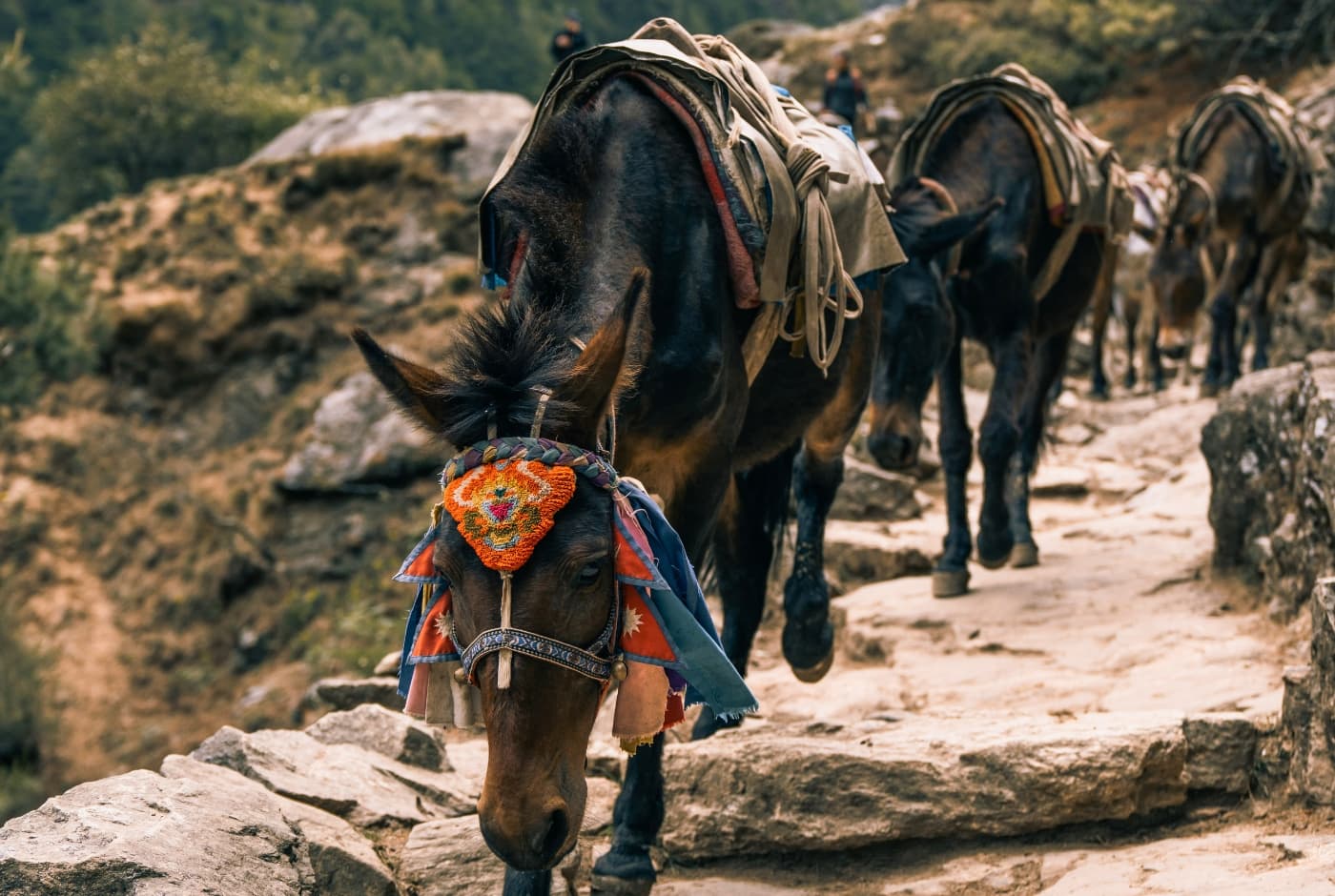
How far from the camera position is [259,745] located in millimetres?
4020

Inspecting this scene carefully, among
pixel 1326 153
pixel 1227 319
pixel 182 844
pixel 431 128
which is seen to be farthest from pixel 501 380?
pixel 431 128

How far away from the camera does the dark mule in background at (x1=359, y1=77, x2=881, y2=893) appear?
2600 mm

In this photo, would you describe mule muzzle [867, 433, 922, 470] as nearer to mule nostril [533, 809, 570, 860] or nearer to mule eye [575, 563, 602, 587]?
mule eye [575, 563, 602, 587]

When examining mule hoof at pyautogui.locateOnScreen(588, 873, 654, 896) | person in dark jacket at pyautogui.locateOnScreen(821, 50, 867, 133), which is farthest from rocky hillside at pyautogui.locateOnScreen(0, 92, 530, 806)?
mule hoof at pyautogui.locateOnScreen(588, 873, 654, 896)

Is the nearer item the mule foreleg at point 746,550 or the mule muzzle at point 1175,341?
the mule foreleg at point 746,550

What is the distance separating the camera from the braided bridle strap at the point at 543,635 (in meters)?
2.55

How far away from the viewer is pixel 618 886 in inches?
139

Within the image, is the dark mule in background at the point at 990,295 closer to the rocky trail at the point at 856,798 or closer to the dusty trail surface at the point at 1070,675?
the dusty trail surface at the point at 1070,675

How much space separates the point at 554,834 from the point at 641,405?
3.57 feet

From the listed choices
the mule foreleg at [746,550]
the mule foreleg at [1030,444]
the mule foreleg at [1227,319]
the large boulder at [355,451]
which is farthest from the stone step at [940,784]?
the large boulder at [355,451]

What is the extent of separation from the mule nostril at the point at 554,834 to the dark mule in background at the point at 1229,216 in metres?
10.9

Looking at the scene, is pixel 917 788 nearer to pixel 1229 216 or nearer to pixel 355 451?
pixel 1229 216

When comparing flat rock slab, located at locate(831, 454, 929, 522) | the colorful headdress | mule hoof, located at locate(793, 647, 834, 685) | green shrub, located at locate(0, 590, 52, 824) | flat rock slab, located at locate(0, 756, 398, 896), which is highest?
the colorful headdress

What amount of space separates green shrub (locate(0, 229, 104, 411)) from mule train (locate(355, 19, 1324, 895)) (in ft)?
Answer: 53.4
